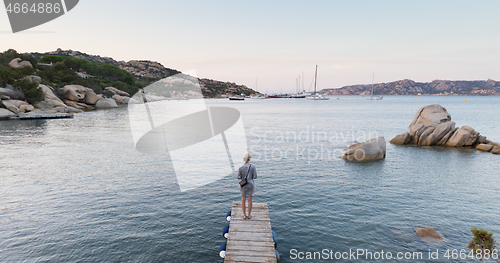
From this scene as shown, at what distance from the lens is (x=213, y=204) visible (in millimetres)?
16859

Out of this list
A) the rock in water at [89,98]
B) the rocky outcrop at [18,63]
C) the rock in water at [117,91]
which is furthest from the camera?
the rock in water at [117,91]

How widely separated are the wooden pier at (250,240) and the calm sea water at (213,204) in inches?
58.7

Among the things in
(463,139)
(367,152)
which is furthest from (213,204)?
(463,139)

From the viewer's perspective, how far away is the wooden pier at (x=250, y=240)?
971cm

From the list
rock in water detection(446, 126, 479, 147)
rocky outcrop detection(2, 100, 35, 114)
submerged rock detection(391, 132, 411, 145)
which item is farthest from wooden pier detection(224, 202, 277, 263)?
rocky outcrop detection(2, 100, 35, 114)

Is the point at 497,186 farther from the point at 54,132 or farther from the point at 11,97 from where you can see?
the point at 11,97

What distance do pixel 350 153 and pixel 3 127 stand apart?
5502 cm

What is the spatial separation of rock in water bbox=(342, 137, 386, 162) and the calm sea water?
113 cm

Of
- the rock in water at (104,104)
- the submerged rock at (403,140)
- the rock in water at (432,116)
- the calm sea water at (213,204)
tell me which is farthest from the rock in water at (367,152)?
the rock in water at (104,104)

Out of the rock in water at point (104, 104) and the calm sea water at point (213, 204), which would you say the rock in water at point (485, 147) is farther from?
the rock in water at point (104, 104)

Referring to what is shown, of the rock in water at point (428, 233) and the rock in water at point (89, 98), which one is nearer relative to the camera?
the rock in water at point (428, 233)

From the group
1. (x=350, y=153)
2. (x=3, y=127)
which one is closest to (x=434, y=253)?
(x=350, y=153)

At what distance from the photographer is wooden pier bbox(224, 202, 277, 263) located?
971 cm

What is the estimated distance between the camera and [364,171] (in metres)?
24.7
